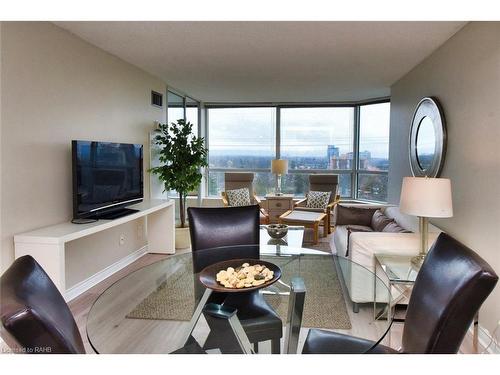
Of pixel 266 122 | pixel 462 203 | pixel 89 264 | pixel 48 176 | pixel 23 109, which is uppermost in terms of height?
pixel 266 122

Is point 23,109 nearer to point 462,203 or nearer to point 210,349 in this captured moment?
point 210,349

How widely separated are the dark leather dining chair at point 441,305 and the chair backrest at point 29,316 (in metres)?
1.01

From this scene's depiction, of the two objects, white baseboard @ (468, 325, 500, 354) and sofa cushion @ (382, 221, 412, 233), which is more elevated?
sofa cushion @ (382, 221, 412, 233)

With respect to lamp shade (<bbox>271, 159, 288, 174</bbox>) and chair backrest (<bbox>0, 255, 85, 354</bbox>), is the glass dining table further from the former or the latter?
lamp shade (<bbox>271, 159, 288, 174</bbox>)

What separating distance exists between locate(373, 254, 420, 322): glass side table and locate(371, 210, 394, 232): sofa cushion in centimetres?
113

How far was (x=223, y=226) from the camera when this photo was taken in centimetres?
272

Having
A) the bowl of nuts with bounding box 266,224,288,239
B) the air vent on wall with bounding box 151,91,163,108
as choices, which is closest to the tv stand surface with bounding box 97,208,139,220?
the bowl of nuts with bounding box 266,224,288,239

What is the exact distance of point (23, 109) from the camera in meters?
2.67

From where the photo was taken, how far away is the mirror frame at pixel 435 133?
334cm

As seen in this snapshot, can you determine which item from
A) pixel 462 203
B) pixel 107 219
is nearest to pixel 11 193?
pixel 107 219

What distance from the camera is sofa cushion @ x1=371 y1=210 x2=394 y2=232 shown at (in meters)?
3.87
